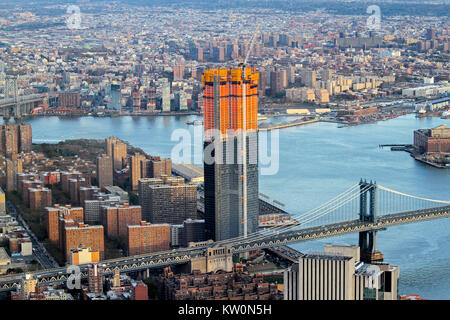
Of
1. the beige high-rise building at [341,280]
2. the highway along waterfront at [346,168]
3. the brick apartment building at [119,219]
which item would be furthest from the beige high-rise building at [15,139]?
the beige high-rise building at [341,280]

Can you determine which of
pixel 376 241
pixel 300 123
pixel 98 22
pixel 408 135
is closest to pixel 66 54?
pixel 98 22

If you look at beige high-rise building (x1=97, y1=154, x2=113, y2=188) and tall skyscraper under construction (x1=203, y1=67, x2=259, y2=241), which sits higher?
tall skyscraper under construction (x1=203, y1=67, x2=259, y2=241)

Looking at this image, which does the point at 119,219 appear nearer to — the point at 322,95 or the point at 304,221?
the point at 304,221

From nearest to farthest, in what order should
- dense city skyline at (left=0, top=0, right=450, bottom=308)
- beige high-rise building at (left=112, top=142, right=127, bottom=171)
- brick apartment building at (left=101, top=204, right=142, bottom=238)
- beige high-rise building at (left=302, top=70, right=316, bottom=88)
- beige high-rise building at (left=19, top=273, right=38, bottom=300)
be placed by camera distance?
beige high-rise building at (left=19, top=273, right=38, bottom=300) → dense city skyline at (left=0, top=0, right=450, bottom=308) → brick apartment building at (left=101, top=204, right=142, bottom=238) → beige high-rise building at (left=112, top=142, right=127, bottom=171) → beige high-rise building at (left=302, top=70, right=316, bottom=88)

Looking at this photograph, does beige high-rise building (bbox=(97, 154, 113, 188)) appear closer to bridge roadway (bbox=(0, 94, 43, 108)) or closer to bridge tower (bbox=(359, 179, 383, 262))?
bridge tower (bbox=(359, 179, 383, 262))

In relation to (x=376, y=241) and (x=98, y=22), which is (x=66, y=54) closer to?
(x=98, y=22)

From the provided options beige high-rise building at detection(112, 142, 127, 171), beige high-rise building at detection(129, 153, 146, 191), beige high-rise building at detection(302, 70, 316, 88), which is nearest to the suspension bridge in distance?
beige high-rise building at detection(129, 153, 146, 191)
